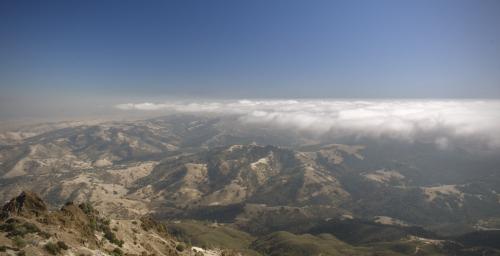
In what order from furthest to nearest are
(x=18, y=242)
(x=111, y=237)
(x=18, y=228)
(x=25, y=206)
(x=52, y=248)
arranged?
1. (x=25, y=206)
2. (x=111, y=237)
3. (x=18, y=228)
4. (x=52, y=248)
5. (x=18, y=242)

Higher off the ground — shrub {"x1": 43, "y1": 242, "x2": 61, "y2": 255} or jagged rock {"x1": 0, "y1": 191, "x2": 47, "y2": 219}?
shrub {"x1": 43, "y1": 242, "x2": 61, "y2": 255}

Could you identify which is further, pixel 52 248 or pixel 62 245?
pixel 62 245

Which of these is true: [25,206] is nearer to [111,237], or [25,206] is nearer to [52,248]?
[111,237]

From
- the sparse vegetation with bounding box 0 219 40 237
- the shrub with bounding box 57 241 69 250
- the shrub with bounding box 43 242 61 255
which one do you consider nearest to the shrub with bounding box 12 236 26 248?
the sparse vegetation with bounding box 0 219 40 237

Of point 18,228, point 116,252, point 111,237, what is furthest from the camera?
point 111,237

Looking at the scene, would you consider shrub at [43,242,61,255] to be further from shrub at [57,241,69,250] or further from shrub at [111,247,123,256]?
shrub at [111,247,123,256]

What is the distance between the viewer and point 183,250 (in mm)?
134125

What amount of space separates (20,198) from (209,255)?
73.2 metres

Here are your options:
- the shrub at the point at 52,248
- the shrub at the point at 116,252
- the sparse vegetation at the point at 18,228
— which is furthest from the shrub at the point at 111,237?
the shrub at the point at 52,248

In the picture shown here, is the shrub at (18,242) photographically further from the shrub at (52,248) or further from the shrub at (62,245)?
the shrub at (62,245)

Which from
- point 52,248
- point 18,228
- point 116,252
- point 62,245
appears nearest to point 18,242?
point 52,248

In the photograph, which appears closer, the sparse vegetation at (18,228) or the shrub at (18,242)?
the shrub at (18,242)

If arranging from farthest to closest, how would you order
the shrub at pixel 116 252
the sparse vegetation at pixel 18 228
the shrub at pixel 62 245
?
the shrub at pixel 116 252
the sparse vegetation at pixel 18 228
the shrub at pixel 62 245

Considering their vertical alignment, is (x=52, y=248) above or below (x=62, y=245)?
above
